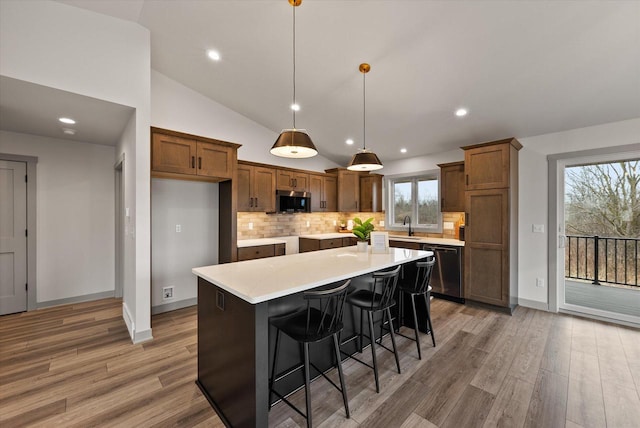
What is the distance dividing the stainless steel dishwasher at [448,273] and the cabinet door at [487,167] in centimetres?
104

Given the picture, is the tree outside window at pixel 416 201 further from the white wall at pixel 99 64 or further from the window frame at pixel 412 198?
the white wall at pixel 99 64

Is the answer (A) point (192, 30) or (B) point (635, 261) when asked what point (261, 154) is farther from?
(B) point (635, 261)

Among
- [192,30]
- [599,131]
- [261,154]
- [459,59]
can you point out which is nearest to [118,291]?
[261,154]

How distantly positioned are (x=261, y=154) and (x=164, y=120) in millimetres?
1601

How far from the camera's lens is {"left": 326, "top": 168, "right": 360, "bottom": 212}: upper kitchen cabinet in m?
5.87

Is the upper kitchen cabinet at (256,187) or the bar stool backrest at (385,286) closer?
the bar stool backrest at (385,286)

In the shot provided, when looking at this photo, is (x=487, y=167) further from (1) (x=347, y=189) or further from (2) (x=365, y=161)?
(1) (x=347, y=189)

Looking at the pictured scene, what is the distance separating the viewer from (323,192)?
5.72 meters

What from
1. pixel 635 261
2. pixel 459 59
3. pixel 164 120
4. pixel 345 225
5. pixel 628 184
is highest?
pixel 459 59

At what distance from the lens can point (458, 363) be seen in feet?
8.25

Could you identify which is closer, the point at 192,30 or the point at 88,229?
the point at 192,30

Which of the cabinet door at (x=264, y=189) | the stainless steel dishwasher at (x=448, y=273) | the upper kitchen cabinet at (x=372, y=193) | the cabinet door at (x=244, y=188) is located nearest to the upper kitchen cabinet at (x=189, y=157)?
the cabinet door at (x=244, y=188)

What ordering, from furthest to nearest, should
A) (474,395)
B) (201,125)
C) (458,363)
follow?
(201,125), (458,363), (474,395)

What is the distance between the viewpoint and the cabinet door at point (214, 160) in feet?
12.0
